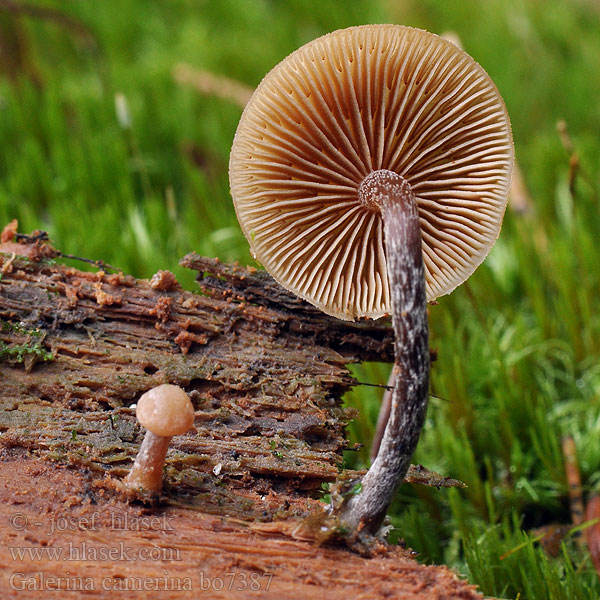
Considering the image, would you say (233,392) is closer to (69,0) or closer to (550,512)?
(550,512)

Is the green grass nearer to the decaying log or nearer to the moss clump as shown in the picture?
the decaying log

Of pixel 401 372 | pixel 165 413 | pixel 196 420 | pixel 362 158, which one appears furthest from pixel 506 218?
pixel 165 413

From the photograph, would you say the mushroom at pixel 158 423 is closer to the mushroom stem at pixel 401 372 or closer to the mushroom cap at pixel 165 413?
the mushroom cap at pixel 165 413

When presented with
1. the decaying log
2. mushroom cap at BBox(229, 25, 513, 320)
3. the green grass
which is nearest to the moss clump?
the decaying log

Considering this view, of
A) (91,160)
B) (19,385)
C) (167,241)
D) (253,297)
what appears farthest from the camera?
(91,160)

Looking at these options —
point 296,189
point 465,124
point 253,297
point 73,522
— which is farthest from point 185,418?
point 465,124

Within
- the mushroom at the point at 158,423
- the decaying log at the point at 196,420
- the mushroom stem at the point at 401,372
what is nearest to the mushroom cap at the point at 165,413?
the mushroom at the point at 158,423

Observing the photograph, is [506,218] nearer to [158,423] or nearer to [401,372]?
[401,372]
